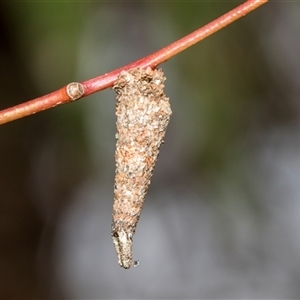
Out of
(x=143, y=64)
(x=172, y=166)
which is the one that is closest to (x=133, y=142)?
(x=143, y=64)

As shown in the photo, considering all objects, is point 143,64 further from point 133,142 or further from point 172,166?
point 172,166

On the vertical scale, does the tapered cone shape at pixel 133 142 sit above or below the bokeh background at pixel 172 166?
below

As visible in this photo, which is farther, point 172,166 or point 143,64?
point 172,166

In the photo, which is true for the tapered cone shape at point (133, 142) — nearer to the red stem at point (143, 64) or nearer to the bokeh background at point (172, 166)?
the red stem at point (143, 64)

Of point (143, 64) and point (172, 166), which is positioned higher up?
point (172, 166)

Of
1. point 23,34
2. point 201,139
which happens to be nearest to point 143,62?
point 23,34

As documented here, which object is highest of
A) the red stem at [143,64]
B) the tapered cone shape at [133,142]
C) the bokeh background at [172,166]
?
the bokeh background at [172,166]

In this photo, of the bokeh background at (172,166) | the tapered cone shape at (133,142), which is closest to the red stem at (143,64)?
the tapered cone shape at (133,142)
